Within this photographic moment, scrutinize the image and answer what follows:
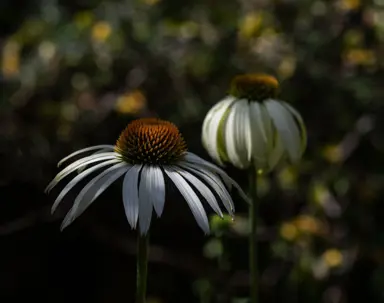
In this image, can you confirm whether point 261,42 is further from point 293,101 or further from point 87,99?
point 87,99

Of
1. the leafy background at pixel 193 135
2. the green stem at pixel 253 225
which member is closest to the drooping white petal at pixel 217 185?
the green stem at pixel 253 225

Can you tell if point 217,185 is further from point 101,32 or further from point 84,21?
point 84,21

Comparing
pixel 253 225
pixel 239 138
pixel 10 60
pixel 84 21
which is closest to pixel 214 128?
pixel 239 138

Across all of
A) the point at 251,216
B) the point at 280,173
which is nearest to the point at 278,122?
the point at 251,216

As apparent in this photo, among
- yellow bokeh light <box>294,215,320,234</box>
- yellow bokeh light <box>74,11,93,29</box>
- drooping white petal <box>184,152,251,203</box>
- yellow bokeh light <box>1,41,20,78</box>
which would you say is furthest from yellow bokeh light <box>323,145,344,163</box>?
drooping white petal <box>184,152,251,203</box>

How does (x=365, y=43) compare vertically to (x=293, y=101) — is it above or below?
above

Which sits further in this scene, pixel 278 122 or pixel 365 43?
pixel 365 43

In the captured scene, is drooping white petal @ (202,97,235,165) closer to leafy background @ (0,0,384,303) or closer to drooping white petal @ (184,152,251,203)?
drooping white petal @ (184,152,251,203)
